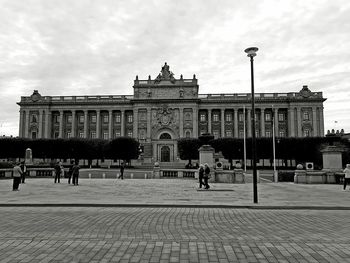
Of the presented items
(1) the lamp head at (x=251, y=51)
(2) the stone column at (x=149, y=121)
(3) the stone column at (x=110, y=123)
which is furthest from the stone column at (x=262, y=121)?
(1) the lamp head at (x=251, y=51)

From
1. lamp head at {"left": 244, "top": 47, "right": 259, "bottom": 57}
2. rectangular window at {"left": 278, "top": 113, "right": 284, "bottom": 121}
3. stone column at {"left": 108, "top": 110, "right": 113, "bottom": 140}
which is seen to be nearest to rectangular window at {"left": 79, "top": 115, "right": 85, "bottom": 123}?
stone column at {"left": 108, "top": 110, "right": 113, "bottom": 140}

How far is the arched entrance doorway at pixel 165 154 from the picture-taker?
312 feet

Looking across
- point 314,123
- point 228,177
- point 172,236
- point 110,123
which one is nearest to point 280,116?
point 314,123

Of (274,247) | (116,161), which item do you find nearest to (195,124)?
(116,161)

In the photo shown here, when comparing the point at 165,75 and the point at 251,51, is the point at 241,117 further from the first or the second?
the point at 251,51

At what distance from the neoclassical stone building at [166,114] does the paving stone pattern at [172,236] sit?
264 feet

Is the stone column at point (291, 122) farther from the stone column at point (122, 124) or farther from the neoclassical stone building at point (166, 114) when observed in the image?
the stone column at point (122, 124)

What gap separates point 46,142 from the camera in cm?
7450

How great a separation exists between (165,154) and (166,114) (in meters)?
12.1

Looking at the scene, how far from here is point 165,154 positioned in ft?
313

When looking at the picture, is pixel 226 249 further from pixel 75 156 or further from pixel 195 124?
pixel 195 124

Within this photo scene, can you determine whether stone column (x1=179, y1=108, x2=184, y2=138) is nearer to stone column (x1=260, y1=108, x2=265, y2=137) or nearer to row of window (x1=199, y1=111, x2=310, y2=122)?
row of window (x1=199, y1=111, x2=310, y2=122)

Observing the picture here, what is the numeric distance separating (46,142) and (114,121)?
3007cm

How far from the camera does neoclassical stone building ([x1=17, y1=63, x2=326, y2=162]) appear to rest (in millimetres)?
95312
